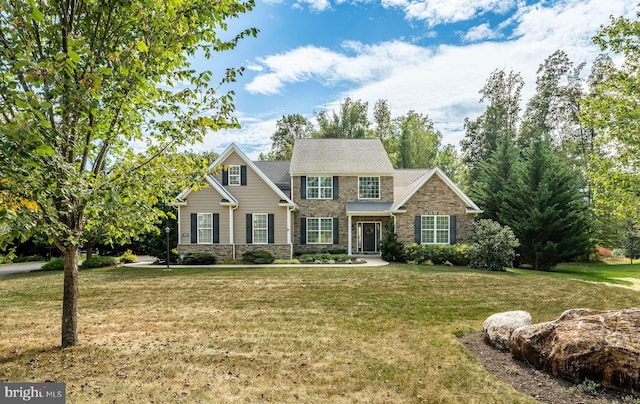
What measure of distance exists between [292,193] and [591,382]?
59.1ft

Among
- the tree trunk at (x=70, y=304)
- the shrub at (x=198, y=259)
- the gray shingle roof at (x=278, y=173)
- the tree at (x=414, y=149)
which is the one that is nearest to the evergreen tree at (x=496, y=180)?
the tree at (x=414, y=149)

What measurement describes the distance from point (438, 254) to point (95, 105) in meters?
16.4

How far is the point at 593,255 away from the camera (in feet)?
84.0

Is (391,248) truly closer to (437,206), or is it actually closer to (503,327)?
(437,206)

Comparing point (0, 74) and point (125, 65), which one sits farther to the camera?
point (125, 65)

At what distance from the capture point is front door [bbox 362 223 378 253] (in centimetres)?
2186

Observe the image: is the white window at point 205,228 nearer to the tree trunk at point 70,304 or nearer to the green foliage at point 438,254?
the green foliage at point 438,254

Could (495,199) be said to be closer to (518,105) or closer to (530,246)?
(530,246)

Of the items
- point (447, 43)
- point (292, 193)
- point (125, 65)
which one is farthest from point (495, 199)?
point (125, 65)

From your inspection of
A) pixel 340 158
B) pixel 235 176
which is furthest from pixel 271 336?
pixel 340 158

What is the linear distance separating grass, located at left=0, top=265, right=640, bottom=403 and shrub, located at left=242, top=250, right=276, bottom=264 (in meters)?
5.63

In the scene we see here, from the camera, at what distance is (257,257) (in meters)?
17.9

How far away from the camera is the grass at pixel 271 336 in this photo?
413 centimetres

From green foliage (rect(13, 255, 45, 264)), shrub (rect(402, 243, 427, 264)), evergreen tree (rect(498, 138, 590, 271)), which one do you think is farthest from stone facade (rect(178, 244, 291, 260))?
evergreen tree (rect(498, 138, 590, 271))
